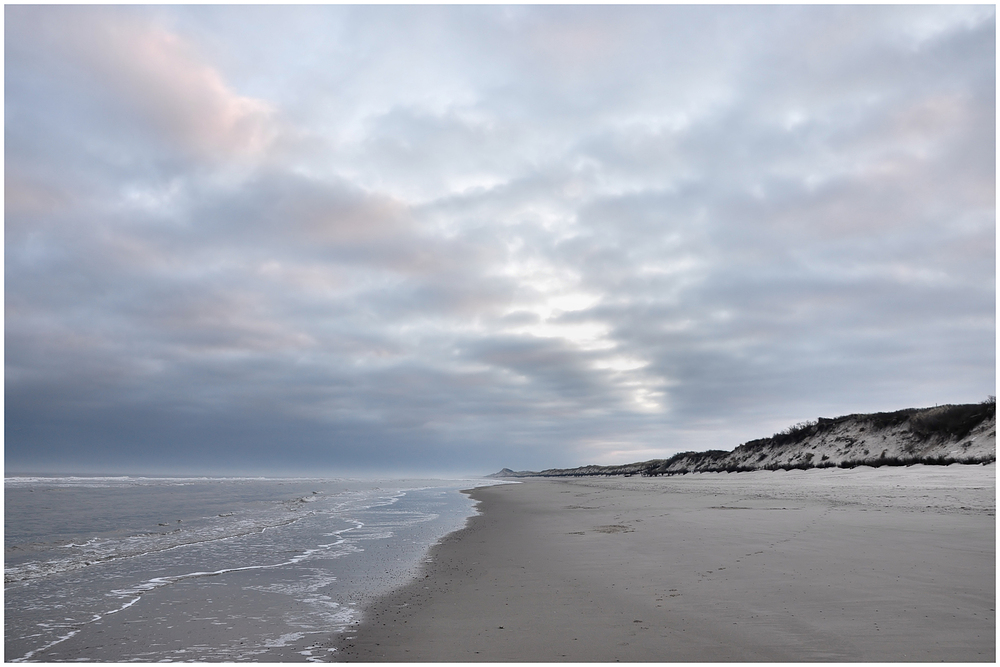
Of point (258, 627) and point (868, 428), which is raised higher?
point (868, 428)

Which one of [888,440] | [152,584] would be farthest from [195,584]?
[888,440]

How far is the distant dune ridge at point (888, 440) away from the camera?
2617 centimetres

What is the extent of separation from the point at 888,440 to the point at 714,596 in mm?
34510

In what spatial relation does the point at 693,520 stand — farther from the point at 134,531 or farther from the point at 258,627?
the point at 134,531

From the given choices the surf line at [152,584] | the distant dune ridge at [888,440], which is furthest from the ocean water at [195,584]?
the distant dune ridge at [888,440]

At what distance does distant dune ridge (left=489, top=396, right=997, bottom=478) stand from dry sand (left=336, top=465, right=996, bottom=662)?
17040mm

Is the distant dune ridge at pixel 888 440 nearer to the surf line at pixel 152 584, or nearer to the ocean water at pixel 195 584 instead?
the ocean water at pixel 195 584

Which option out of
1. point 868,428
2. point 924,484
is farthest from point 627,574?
point 868,428

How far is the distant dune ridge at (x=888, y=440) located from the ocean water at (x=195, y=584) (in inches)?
992

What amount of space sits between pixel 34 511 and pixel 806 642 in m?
28.8

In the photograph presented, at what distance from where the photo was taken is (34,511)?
22.4 m

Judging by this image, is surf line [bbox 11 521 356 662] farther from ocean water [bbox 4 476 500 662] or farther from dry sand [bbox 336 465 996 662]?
dry sand [bbox 336 465 996 662]

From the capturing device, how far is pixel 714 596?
6441mm

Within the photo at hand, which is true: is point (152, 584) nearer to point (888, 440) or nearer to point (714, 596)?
point (714, 596)
